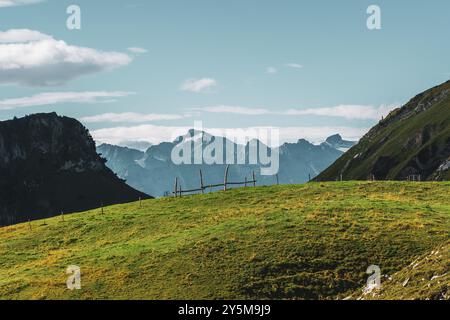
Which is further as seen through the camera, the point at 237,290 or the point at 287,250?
the point at 287,250

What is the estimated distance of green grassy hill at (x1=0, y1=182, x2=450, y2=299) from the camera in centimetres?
4588

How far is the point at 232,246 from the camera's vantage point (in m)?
53.3

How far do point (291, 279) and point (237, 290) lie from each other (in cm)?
449

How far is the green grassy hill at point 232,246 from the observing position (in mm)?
45875

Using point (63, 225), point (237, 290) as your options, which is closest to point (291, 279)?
point (237, 290)

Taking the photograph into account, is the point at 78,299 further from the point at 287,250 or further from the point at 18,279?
the point at 287,250

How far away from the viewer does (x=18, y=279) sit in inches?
2041

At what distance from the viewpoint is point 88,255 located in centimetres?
5703
